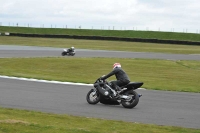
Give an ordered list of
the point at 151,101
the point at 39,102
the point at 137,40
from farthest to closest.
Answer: the point at 137,40 < the point at 151,101 < the point at 39,102

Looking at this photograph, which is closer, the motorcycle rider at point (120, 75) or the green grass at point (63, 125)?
the green grass at point (63, 125)

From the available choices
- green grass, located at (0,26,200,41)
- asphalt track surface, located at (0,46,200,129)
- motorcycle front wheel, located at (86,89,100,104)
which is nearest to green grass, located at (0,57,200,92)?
asphalt track surface, located at (0,46,200,129)

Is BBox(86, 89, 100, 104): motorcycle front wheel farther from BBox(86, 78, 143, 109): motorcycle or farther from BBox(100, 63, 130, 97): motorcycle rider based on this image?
BBox(100, 63, 130, 97): motorcycle rider

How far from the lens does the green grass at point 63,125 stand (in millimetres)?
10055

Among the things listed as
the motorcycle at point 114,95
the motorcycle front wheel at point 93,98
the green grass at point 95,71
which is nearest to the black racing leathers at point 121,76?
the motorcycle at point 114,95

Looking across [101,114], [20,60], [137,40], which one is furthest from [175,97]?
[137,40]

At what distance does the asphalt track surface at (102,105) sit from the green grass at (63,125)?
81 cm

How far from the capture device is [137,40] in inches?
2872

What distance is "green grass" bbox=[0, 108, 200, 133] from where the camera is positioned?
33.0 ft

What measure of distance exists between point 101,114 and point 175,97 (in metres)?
5.53

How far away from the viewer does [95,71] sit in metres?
29.5

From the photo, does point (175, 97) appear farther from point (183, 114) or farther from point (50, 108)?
point (50, 108)

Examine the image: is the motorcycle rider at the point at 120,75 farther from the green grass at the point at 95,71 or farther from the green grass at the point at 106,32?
the green grass at the point at 106,32

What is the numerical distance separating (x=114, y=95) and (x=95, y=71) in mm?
14400
